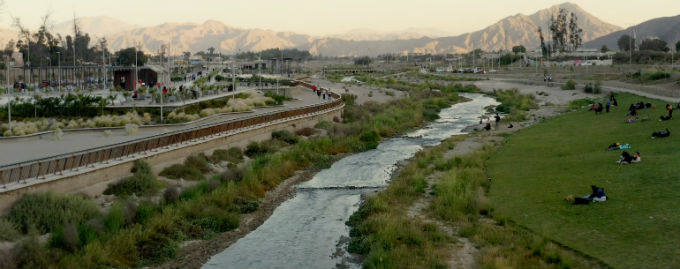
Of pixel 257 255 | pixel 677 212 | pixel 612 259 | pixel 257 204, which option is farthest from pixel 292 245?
pixel 677 212

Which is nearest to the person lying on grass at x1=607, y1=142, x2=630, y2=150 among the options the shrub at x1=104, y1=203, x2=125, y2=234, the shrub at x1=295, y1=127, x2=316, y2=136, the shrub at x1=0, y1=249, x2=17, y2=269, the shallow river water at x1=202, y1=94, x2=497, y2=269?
the shallow river water at x1=202, y1=94, x2=497, y2=269

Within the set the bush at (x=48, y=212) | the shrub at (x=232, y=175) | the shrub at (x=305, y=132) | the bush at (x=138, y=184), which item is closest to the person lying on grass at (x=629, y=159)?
the shrub at (x=232, y=175)

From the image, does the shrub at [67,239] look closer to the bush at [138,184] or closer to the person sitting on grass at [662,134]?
the bush at [138,184]

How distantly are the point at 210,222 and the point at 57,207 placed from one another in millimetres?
5396

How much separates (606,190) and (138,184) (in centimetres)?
1879

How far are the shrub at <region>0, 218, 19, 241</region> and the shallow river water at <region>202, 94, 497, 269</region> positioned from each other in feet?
19.5

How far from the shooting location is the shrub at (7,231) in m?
19.4

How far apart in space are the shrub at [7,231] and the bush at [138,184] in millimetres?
6290

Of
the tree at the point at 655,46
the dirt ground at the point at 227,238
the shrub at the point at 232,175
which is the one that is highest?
the tree at the point at 655,46

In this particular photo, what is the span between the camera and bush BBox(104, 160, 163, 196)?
26.5 metres

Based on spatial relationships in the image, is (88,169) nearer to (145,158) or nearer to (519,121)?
(145,158)

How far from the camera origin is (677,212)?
19.5 m

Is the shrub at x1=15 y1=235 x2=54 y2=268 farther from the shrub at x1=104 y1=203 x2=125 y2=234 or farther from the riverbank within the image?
the riverbank

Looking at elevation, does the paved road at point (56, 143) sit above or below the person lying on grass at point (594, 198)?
above
